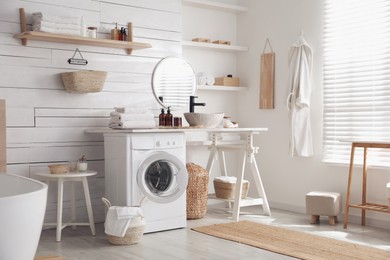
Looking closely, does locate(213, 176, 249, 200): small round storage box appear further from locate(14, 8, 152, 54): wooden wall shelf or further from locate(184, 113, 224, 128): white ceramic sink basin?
locate(14, 8, 152, 54): wooden wall shelf

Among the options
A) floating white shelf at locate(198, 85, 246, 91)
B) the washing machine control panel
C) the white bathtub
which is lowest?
the white bathtub

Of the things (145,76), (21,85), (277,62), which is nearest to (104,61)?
(145,76)

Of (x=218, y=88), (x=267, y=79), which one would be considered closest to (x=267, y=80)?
(x=267, y=79)

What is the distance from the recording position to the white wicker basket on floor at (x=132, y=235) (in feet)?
13.7

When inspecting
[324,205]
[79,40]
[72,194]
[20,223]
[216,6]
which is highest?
[216,6]

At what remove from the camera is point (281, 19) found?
5.88 metres

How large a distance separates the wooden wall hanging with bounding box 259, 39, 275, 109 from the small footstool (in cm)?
132

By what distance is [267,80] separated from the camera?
19.7ft

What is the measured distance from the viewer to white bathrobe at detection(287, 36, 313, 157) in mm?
5438

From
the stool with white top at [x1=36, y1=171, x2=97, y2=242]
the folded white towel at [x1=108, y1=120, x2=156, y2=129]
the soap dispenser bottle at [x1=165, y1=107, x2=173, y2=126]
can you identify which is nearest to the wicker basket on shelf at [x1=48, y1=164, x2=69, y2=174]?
the stool with white top at [x1=36, y1=171, x2=97, y2=242]

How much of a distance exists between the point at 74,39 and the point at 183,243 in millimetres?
1967

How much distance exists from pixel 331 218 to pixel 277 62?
184cm

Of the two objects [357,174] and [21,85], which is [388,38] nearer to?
[357,174]

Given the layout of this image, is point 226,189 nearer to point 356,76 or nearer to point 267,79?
point 267,79
